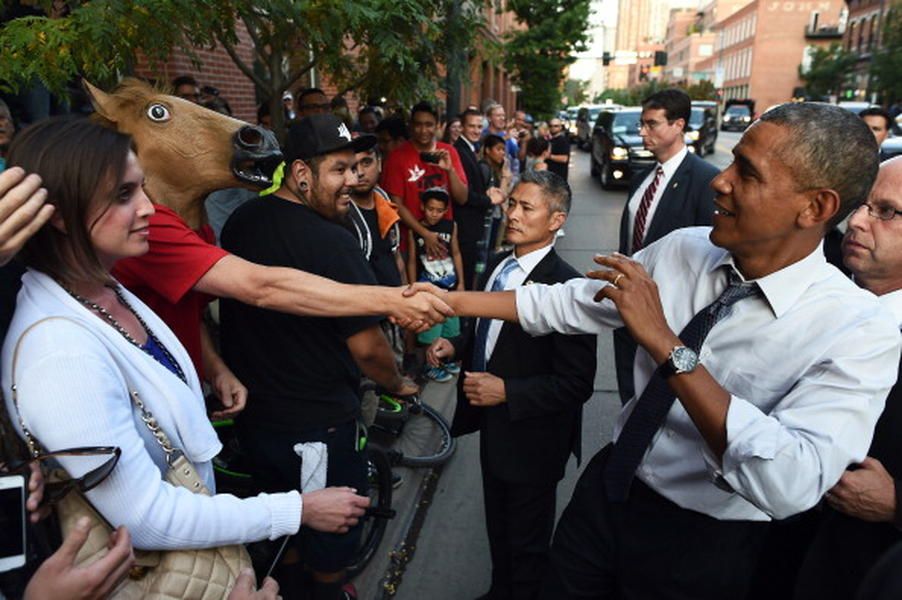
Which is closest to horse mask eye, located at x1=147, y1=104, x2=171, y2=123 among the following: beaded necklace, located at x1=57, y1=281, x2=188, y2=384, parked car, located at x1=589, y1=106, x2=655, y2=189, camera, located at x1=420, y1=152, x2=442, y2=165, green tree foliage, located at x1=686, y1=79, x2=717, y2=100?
beaded necklace, located at x1=57, y1=281, x2=188, y2=384

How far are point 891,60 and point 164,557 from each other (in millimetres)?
38695

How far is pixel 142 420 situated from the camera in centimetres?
144

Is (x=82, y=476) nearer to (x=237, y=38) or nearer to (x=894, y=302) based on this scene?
(x=894, y=302)

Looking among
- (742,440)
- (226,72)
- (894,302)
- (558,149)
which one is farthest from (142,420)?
(558,149)

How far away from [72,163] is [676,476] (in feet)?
5.81

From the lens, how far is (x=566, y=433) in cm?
277

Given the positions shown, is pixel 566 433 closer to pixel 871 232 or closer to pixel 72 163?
pixel 871 232

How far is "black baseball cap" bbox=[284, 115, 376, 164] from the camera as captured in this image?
94.7 inches

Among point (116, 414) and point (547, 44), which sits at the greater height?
point (547, 44)

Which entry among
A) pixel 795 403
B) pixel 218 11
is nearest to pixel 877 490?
pixel 795 403

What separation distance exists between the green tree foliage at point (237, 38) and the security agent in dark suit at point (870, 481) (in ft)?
8.15

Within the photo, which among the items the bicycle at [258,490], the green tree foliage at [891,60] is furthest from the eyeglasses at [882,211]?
the green tree foliage at [891,60]

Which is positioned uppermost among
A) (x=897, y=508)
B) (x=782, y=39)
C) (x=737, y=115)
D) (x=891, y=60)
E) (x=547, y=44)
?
(x=782, y=39)

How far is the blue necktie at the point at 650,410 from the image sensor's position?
5.74ft
